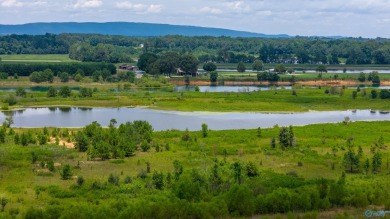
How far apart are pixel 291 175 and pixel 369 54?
104881 millimetres

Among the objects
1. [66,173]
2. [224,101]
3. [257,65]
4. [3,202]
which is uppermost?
[257,65]

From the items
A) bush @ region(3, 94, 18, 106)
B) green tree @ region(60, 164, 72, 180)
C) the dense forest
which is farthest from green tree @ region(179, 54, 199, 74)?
green tree @ region(60, 164, 72, 180)

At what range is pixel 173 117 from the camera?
51.0 metres

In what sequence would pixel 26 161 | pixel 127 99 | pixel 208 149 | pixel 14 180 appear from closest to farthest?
pixel 14 180 < pixel 26 161 < pixel 208 149 < pixel 127 99

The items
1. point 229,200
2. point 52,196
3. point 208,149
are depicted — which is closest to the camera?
point 229,200

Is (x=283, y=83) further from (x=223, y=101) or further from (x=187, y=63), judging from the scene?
(x=223, y=101)

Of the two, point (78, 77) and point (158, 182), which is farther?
point (78, 77)

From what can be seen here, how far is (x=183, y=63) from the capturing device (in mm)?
92125

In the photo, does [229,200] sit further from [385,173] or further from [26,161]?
[26,161]

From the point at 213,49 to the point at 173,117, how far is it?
95.4m

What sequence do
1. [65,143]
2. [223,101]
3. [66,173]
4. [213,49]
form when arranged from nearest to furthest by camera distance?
[66,173] → [65,143] → [223,101] → [213,49]

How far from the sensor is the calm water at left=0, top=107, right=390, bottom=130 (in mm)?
46806

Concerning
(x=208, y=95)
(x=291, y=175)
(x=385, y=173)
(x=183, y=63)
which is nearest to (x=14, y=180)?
(x=291, y=175)

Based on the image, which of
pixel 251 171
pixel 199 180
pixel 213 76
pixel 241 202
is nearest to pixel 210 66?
pixel 213 76
